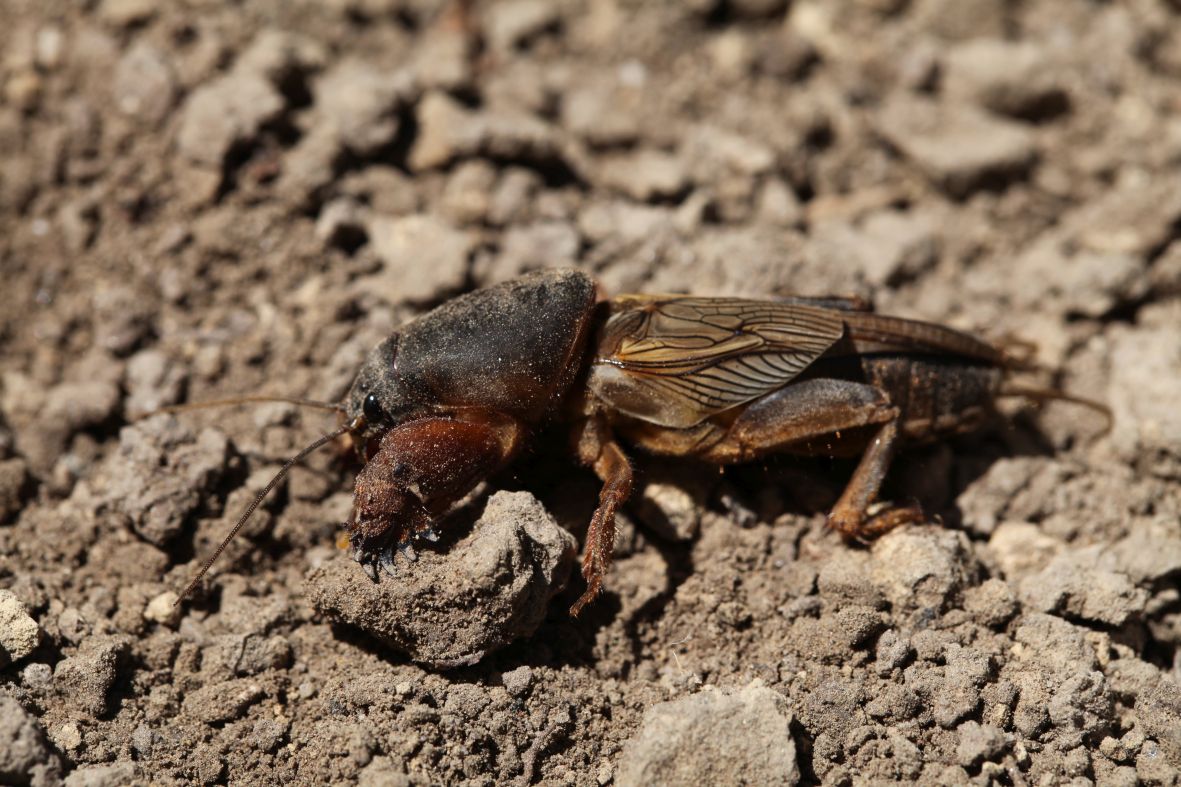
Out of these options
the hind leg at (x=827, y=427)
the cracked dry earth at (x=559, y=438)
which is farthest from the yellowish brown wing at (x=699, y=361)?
the cracked dry earth at (x=559, y=438)

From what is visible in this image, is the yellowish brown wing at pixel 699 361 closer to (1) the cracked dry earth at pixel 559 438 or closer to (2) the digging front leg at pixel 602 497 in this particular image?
(2) the digging front leg at pixel 602 497

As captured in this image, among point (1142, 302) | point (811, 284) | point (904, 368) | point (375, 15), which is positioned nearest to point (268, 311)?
point (375, 15)

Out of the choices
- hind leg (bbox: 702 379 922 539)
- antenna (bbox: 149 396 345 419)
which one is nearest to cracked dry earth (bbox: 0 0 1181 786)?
antenna (bbox: 149 396 345 419)

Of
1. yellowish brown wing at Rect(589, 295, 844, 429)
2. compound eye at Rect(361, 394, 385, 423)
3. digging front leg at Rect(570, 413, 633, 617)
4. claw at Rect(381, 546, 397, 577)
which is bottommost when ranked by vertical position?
digging front leg at Rect(570, 413, 633, 617)

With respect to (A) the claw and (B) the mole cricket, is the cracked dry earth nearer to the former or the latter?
(A) the claw

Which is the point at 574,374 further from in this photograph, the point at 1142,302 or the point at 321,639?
the point at 1142,302
